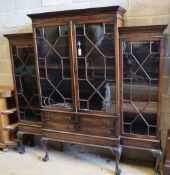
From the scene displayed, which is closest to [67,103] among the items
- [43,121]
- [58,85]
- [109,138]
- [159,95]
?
[58,85]

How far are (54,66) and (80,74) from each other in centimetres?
33

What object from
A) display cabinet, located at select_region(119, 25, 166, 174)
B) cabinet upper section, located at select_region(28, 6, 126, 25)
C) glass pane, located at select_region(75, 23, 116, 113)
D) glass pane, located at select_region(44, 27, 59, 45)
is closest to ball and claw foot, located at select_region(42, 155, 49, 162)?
glass pane, located at select_region(75, 23, 116, 113)

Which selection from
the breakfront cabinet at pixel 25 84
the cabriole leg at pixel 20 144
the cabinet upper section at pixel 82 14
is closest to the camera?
the cabinet upper section at pixel 82 14

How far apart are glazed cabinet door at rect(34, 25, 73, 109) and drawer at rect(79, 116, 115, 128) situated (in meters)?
0.21

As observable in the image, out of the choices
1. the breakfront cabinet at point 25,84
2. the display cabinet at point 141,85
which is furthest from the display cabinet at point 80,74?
the breakfront cabinet at point 25,84

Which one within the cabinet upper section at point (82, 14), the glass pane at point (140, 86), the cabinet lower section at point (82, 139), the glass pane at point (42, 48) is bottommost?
the cabinet lower section at point (82, 139)

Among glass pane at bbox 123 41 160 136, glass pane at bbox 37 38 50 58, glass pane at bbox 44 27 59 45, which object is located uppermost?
glass pane at bbox 44 27 59 45

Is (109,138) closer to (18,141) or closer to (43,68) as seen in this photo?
(43,68)

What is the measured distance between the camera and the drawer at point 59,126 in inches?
99.0

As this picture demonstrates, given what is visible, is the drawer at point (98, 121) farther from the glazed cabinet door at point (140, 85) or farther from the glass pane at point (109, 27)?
the glass pane at point (109, 27)

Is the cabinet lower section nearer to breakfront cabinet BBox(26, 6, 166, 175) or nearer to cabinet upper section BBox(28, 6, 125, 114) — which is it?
breakfront cabinet BBox(26, 6, 166, 175)

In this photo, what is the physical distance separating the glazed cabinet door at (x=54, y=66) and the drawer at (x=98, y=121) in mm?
207

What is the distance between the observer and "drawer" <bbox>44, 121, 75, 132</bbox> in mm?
2514

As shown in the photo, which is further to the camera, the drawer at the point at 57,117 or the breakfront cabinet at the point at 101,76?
the drawer at the point at 57,117
